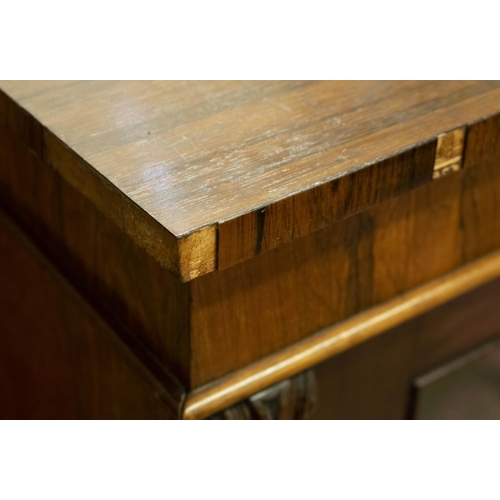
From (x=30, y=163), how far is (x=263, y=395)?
8.9 inches

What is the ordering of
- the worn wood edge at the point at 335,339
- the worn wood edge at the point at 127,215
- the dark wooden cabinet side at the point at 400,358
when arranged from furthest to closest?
the dark wooden cabinet side at the point at 400,358
the worn wood edge at the point at 335,339
the worn wood edge at the point at 127,215

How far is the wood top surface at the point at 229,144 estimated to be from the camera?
1.36ft

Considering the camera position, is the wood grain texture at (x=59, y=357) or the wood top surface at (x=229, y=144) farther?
the wood grain texture at (x=59, y=357)

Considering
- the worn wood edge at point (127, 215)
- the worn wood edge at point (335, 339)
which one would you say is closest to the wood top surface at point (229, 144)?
the worn wood edge at point (127, 215)

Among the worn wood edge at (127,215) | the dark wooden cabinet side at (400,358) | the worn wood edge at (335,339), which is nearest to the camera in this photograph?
the worn wood edge at (127,215)

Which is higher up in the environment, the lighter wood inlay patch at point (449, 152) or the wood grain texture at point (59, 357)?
the lighter wood inlay patch at point (449, 152)

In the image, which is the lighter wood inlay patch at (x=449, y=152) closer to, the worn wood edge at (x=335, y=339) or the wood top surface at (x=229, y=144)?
the wood top surface at (x=229, y=144)

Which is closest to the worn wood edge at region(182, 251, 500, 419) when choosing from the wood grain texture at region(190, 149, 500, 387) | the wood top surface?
the wood grain texture at region(190, 149, 500, 387)

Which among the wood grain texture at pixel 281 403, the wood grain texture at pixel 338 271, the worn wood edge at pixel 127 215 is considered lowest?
the wood grain texture at pixel 281 403

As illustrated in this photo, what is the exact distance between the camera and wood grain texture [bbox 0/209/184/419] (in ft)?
1.79

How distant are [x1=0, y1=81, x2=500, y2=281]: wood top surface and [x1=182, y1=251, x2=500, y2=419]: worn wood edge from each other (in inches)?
4.7

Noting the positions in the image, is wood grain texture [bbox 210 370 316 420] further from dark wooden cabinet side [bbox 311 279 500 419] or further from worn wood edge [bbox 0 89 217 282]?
worn wood edge [bbox 0 89 217 282]

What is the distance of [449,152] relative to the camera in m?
0.49

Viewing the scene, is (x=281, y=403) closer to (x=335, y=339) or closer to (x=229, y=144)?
(x=335, y=339)
